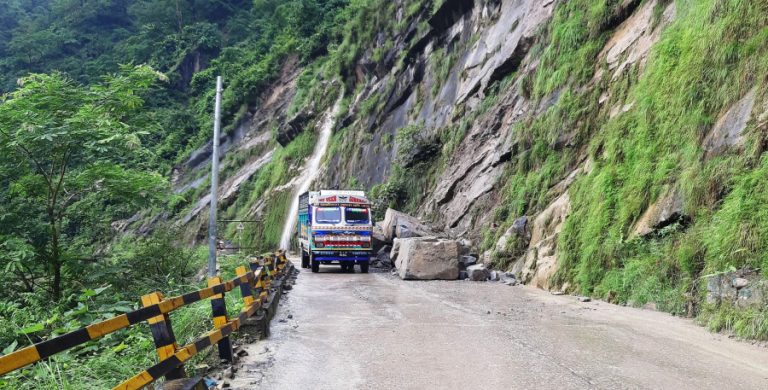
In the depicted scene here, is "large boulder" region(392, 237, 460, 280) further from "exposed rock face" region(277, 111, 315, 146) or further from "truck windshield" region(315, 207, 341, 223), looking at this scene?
"exposed rock face" region(277, 111, 315, 146)

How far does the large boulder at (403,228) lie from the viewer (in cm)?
2132

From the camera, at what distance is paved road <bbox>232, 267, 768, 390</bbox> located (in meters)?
5.64

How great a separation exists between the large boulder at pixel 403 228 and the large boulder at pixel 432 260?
10.6 feet

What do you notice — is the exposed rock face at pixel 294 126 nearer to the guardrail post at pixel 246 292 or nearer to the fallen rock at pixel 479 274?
the fallen rock at pixel 479 274

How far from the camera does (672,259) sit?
10141 millimetres

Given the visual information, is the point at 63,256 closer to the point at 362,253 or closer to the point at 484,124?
the point at 362,253

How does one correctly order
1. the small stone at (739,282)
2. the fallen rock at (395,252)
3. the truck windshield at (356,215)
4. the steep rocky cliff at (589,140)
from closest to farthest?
the small stone at (739,282) → the steep rocky cliff at (589,140) → the truck windshield at (356,215) → the fallen rock at (395,252)

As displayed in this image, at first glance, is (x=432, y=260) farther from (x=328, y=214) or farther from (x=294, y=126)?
(x=294, y=126)

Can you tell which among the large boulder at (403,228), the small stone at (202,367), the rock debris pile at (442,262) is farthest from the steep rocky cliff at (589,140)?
the small stone at (202,367)

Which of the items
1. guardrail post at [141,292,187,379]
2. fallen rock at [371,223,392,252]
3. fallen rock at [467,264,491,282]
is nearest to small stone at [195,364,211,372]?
guardrail post at [141,292,187,379]

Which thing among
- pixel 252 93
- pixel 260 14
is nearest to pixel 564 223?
pixel 252 93

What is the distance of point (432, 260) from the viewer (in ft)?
57.7

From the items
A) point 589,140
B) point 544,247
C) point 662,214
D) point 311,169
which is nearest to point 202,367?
point 662,214

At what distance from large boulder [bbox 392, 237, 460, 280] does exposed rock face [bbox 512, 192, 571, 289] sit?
6.75 ft
